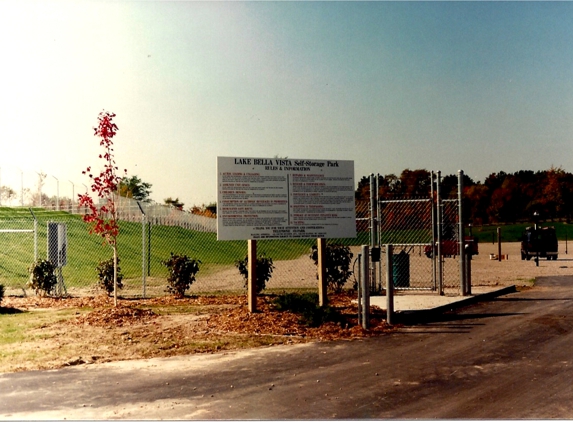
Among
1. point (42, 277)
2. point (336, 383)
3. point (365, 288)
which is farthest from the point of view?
point (42, 277)

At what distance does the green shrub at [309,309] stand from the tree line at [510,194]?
58.3 meters

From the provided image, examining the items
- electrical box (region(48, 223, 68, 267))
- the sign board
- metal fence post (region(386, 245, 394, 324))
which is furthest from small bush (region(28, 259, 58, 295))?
metal fence post (region(386, 245, 394, 324))

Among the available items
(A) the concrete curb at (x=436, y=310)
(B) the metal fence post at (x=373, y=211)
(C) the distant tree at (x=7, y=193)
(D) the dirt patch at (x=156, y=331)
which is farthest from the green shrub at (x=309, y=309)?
(C) the distant tree at (x=7, y=193)

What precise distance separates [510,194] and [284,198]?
7894 cm

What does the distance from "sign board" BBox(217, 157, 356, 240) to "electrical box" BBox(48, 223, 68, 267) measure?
6.72 m

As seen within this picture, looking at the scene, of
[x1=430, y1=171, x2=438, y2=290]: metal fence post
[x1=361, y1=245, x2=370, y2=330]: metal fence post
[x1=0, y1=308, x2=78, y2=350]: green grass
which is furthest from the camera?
[x1=430, y1=171, x2=438, y2=290]: metal fence post

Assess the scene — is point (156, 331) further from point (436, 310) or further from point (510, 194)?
point (510, 194)

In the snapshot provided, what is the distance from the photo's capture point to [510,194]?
85.2 meters

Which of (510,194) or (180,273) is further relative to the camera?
(510,194)

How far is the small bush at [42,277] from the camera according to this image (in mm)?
16516

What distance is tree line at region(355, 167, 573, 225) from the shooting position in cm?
7712

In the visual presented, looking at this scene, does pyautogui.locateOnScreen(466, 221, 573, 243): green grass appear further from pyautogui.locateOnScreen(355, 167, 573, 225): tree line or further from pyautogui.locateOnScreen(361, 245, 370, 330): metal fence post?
pyautogui.locateOnScreen(361, 245, 370, 330): metal fence post

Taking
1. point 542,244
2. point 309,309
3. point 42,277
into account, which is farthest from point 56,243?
point 542,244

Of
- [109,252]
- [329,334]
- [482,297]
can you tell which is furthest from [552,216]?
[329,334]
